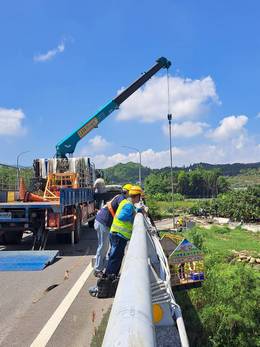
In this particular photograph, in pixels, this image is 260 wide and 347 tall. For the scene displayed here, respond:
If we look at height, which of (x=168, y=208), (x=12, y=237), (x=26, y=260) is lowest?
(x=168, y=208)

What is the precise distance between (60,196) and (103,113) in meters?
10.7

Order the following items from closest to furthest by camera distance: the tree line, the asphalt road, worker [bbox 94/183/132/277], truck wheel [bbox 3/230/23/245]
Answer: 1. the asphalt road
2. worker [bbox 94/183/132/277]
3. truck wheel [bbox 3/230/23/245]
4. the tree line

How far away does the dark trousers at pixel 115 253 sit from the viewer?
7.00 metres

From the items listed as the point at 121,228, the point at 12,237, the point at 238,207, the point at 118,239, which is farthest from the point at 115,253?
the point at 238,207

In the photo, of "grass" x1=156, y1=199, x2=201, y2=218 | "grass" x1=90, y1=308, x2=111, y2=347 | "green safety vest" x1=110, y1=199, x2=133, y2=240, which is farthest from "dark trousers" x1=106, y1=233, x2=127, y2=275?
"grass" x1=156, y1=199, x2=201, y2=218

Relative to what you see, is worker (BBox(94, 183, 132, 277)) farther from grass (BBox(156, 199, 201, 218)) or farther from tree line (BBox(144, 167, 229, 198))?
tree line (BBox(144, 167, 229, 198))

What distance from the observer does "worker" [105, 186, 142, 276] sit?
22.2 feet

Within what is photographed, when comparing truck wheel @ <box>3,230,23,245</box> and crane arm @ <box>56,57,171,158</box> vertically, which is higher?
crane arm @ <box>56,57,171,158</box>

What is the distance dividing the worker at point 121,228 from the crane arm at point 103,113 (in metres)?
13.7

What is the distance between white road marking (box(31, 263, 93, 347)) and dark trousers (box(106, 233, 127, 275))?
79 centimetres

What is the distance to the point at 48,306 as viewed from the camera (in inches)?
265

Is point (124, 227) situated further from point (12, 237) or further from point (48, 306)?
point (12, 237)

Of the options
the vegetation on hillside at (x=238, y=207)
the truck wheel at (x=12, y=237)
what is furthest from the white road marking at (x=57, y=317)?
the vegetation on hillside at (x=238, y=207)

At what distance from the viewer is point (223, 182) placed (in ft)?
485
